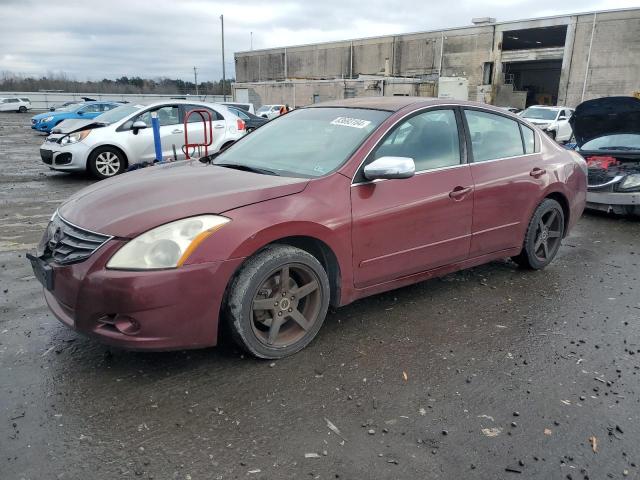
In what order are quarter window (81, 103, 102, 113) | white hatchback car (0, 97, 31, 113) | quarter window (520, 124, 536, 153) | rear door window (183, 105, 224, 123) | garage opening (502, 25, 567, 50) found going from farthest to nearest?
garage opening (502, 25, 567, 50), white hatchback car (0, 97, 31, 113), quarter window (81, 103, 102, 113), rear door window (183, 105, 224, 123), quarter window (520, 124, 536, 153)

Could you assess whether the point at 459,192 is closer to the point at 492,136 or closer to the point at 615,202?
the point at 492,136

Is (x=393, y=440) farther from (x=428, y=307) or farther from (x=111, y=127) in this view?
(x=111, y=127)

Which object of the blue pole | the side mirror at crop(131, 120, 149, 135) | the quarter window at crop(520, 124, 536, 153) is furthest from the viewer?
the side mirror at crop(131, 120, 149, 135)

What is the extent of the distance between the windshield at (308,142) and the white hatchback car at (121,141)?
17.9 ft

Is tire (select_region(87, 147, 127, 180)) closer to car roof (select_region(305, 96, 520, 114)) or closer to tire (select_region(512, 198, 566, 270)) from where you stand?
car roof (select_region(305, 96, 520, 114))

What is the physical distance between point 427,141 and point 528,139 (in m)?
1.37

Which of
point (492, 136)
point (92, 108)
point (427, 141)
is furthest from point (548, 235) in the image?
point (92, 108)

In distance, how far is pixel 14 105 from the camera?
46.1 metres

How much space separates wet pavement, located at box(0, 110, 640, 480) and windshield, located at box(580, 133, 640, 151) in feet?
15.3

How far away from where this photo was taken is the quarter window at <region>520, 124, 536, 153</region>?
185 inches

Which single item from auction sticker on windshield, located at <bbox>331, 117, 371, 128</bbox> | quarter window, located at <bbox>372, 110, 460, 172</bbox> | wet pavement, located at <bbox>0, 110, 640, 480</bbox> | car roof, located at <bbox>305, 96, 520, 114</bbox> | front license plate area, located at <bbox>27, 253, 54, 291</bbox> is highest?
car roof, located at <bbox>305, 96, 520, 114</bbox>

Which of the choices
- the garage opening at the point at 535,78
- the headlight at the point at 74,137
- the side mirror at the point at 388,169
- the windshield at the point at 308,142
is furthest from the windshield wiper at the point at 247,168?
the garage opening at the point at 535,78

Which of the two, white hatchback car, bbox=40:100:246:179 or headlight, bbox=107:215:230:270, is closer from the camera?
headlight, bbox=107:215:230:270

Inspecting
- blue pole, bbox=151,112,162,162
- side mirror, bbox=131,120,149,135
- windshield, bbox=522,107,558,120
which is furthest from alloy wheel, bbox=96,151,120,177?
windshield, bbox=522,107,558,120
